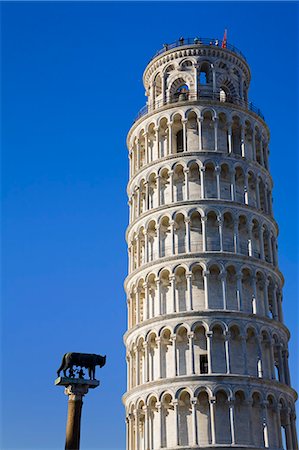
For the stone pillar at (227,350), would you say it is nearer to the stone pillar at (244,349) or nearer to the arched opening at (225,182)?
the stone pillar at (244,349)

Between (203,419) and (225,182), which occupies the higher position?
(225,182)

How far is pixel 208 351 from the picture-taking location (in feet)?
144

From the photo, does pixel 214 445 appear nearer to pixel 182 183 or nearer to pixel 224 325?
pixel 224 325

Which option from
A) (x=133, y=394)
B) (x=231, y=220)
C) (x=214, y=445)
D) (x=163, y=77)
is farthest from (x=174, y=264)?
(x=163, y=77)

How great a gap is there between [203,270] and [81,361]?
18.0 m

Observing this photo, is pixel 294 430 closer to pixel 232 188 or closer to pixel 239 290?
pixel 239 290

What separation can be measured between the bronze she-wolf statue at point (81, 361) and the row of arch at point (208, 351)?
49.0 ft

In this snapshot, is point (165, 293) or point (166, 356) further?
point (165, 293)

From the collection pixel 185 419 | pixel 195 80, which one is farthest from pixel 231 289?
pixel 195 80

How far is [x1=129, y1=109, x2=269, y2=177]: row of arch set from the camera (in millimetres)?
50344

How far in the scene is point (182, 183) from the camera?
49.5 metres

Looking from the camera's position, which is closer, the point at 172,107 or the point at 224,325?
the point at 224,325

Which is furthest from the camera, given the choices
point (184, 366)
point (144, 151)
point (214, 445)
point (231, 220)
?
point (144, 151)

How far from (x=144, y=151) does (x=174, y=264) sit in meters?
10.3
